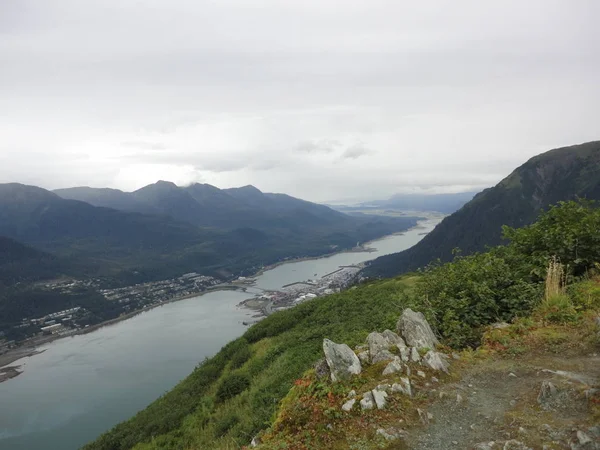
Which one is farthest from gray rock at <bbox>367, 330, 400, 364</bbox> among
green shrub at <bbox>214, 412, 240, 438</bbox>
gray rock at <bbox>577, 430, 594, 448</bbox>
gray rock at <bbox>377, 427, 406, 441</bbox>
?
→ green shrub at <bbox>214, 412, 240, 438</bbox>

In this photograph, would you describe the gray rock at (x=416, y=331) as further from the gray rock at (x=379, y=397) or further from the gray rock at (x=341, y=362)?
the gray rock at (x=379, y=397)

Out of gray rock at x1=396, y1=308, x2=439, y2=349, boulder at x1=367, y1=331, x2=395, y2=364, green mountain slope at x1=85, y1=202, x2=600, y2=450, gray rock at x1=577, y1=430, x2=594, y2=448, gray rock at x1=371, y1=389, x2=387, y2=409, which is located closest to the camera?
gray rock at x1=577, y1=430, x2=594, y2=448

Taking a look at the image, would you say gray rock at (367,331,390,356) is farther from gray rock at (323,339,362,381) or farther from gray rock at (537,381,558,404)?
gray rock at (537,381,558,404)

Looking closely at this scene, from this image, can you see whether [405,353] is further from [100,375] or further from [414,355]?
[100,375]

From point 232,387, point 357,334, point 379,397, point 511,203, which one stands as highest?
point 511,203

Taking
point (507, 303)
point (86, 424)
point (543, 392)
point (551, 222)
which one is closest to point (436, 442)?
point (543, 392)

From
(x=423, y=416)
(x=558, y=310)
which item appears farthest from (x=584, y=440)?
(x=558, y=310)

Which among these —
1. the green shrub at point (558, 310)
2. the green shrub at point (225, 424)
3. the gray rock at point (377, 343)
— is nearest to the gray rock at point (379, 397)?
the gray rock at point (377, 343)
